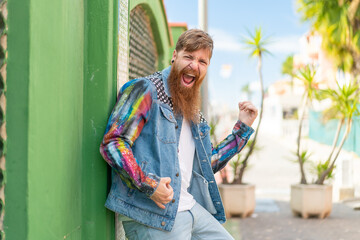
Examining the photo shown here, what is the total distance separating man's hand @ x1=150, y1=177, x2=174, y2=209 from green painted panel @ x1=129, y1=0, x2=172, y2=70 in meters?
2.78

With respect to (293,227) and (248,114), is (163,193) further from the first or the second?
(293,227)

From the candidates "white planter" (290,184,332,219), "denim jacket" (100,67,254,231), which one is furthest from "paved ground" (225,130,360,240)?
"denim jacket" (100,67,254,231)

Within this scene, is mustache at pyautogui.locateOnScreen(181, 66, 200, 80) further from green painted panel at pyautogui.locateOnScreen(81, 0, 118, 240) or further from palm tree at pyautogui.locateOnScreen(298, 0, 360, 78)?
palm tree at pyautogui.locateOnScreen(298, 0, 360, 78)

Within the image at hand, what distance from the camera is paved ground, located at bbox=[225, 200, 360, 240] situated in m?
6.11

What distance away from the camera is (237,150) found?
281 cm

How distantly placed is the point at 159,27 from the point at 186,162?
3720mm

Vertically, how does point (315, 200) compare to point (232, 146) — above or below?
below

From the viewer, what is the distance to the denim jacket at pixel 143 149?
6.89 feet

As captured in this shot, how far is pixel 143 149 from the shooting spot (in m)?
2.31

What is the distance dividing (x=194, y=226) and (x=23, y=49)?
130cm

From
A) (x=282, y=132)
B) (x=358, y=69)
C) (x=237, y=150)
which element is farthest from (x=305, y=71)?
(x=282, y=132)

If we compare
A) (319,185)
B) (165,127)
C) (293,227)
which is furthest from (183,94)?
(319,185)

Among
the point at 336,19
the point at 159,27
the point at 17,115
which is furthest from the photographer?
the point at 336,19

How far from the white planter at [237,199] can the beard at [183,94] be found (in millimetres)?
4814
